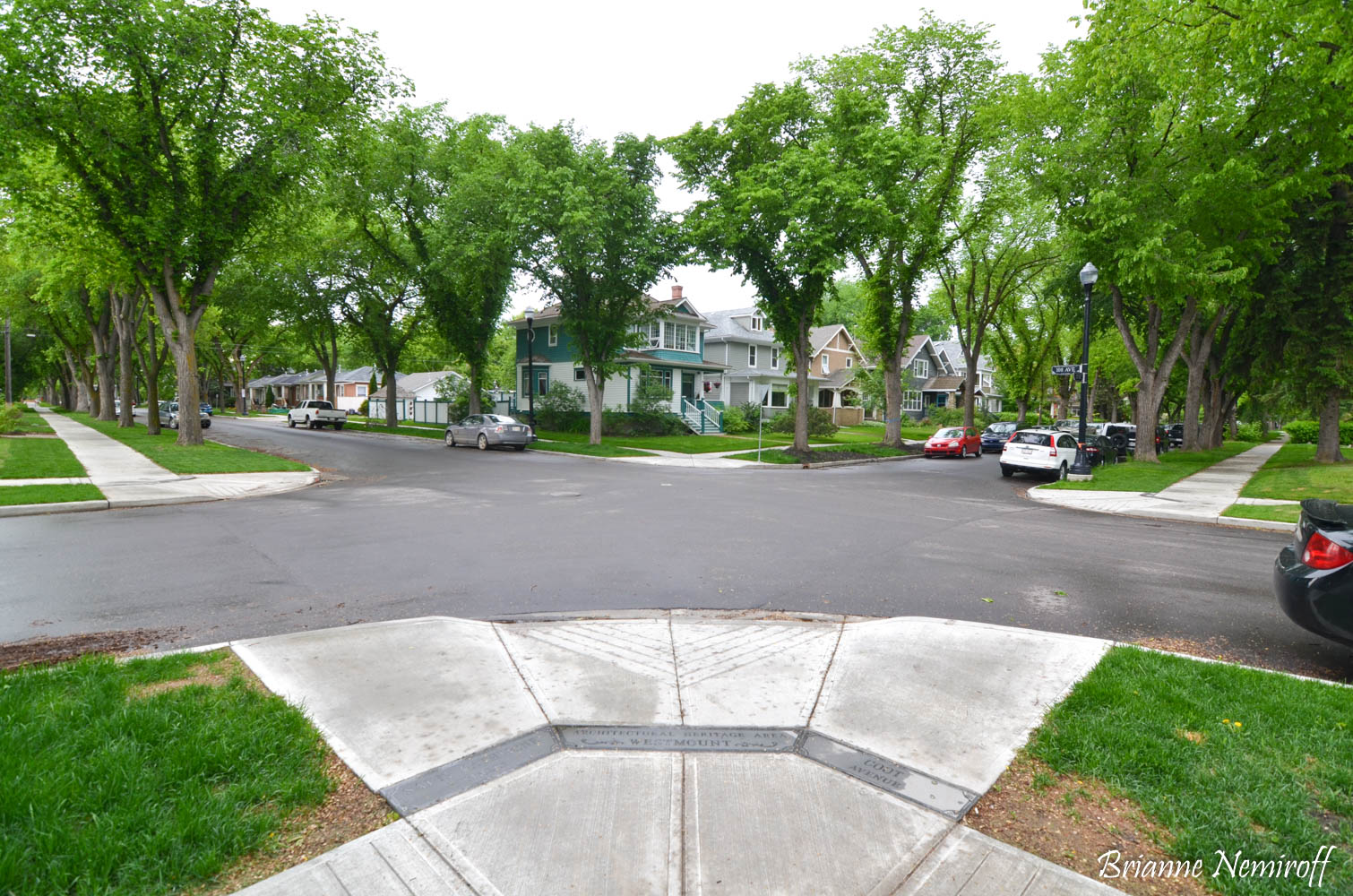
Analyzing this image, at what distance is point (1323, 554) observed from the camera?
15.6 feet

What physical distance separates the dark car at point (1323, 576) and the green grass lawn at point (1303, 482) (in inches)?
504

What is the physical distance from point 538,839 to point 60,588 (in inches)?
260

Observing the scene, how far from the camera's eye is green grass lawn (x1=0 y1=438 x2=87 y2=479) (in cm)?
1496

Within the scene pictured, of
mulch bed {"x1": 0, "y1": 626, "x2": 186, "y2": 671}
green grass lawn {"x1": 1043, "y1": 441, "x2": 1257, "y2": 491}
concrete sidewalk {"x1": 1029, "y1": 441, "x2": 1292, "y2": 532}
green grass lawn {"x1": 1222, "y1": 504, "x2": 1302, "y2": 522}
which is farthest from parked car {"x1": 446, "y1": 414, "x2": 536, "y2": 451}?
mulch bed {"x1": 0, "y1": 626, "x2": 186, "y2": 671}

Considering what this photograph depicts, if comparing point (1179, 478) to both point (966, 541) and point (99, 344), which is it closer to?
point (966, 541)

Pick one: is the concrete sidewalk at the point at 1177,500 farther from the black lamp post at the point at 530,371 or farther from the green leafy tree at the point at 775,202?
the black lamp post at the point at 530,371

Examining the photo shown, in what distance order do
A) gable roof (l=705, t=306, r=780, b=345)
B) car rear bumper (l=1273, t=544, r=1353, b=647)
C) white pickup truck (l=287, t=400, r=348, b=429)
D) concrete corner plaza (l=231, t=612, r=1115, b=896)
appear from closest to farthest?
concrete corner plaza (l=231, t=612, r=1115, b=896), car rear bumper (l=1273, t=544, r=1353, b=647), white pickup truck (l=287, t=400, r=348, b=429), gable roof (l=705, t=306, r=780, b=345)

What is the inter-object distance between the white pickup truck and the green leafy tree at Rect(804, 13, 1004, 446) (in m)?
32.1

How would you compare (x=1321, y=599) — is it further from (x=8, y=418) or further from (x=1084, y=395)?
(x=8, y=418)

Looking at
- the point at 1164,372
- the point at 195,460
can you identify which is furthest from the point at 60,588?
the point at 1164,372

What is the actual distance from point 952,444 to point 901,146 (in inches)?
543

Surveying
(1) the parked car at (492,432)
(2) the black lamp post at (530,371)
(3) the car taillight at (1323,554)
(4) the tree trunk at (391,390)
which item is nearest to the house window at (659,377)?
(2) the black lamp post at (530,371)

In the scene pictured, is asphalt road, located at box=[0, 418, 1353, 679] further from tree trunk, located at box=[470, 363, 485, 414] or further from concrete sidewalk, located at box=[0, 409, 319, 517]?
tree trunk, located at box=[470, 363, 485, 414]

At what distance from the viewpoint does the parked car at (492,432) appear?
28.2 meters
